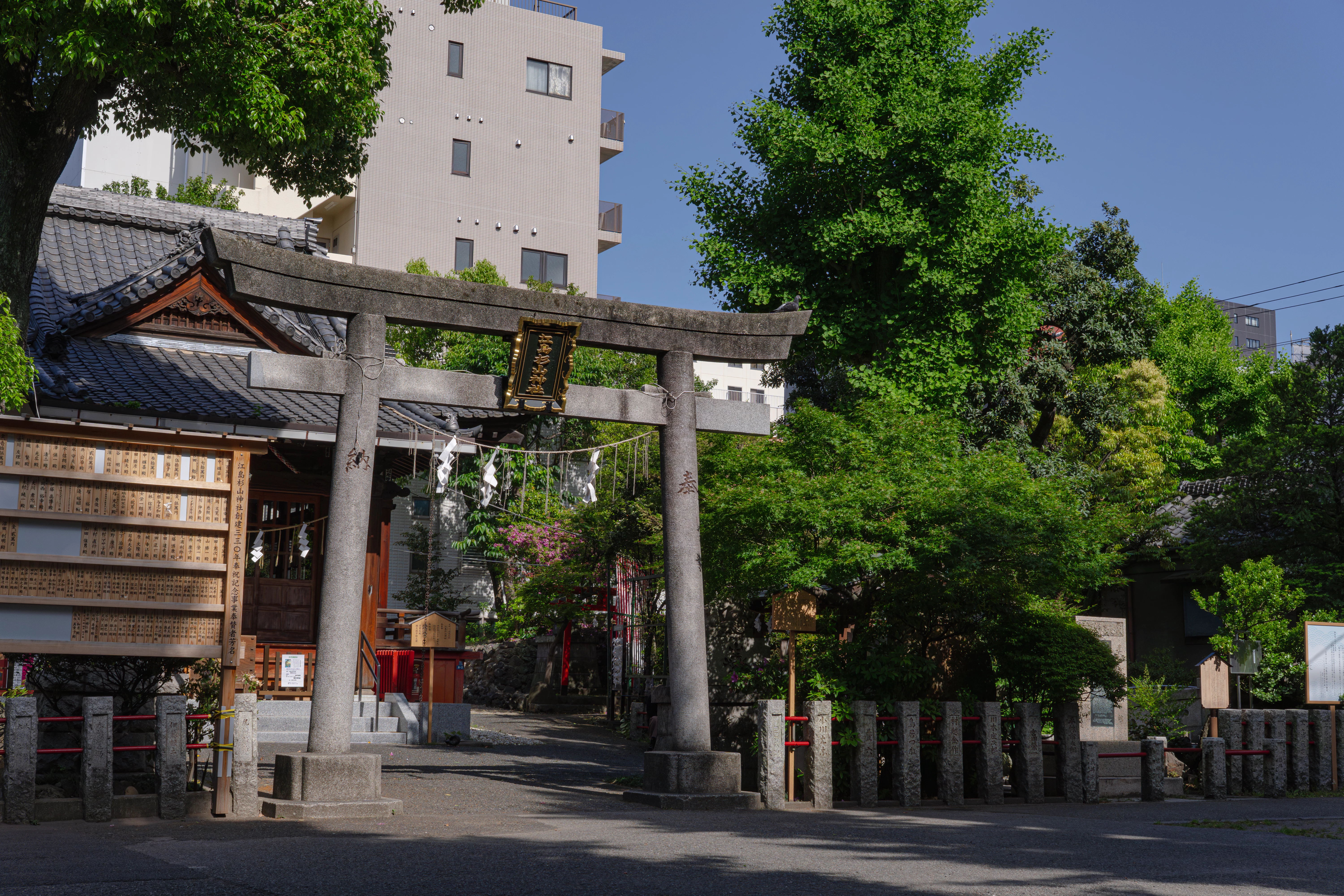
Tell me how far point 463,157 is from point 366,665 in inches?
1047

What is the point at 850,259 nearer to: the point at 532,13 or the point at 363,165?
the point at 363,165

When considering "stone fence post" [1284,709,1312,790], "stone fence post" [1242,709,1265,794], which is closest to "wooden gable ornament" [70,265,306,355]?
"stone fence post" [1242,709,1265,794]

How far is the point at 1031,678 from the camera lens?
14.2 metres

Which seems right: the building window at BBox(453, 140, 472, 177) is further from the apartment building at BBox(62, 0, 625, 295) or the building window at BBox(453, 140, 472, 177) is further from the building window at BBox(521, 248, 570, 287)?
the building window at BBox(521, 248, 570, 287)

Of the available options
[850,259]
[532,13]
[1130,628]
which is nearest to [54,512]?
[850,259]

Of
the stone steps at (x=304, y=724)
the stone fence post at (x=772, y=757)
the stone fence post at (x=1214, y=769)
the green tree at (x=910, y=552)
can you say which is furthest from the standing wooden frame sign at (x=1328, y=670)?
the stone steps at (x=304, y=724)

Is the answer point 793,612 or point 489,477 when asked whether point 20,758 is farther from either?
point 793,612

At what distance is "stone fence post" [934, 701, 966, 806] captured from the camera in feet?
42.4

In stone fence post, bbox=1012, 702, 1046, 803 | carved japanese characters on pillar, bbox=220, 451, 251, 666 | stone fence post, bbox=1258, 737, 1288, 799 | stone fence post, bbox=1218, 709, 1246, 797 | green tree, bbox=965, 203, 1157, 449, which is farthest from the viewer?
green tree, bbox=965, 203, 1157, 449

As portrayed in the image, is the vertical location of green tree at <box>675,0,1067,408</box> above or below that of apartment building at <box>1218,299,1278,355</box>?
below

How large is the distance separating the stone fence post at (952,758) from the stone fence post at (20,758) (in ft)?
29.6

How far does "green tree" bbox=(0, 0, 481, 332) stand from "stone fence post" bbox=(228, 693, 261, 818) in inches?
188

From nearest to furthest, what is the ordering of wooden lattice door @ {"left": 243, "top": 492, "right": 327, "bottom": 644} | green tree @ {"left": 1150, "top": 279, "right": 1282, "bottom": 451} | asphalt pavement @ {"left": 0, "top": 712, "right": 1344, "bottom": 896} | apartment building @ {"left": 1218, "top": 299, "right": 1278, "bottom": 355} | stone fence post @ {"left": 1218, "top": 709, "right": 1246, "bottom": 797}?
asphalt pavement @ {"left": 0, "top": 712, "right": 1344, "bottom": 896} < stone fence post @ {"left": 1218, "top": 709, "right": 1246, "bottom": 797} < wooden lattice door @ {"left": 243, "top": 492, "right": 327, "bottom": 644} < green tree @ {"left": 1150, "top": 279, "right": 1282, "bottom": 451} < apartment building @ {"left": 1218, "top": 299, "right": 1278, "bottom": 355}

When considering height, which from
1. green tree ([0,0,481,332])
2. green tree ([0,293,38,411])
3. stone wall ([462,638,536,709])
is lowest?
stone wall ([462,638,536,709])
